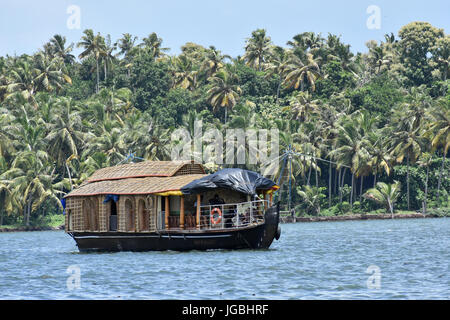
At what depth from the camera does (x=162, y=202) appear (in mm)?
32281

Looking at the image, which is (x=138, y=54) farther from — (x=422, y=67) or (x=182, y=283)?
(x=182, y=283)

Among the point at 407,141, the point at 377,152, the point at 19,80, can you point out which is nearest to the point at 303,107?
the point at 377,152

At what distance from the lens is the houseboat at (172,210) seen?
30312 mm

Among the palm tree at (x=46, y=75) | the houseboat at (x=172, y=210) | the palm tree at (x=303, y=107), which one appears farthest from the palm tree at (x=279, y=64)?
the houseboat at (x=172, y=210)

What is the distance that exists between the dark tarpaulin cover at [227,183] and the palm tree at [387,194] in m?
37.9

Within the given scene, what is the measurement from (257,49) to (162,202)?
190ft

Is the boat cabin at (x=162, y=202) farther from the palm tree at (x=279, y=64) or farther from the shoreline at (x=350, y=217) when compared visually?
the palm tree at (x=279, y=64)

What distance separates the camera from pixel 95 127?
68.1 meters

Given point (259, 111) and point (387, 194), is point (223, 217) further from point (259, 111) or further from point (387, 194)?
point (259, 111)

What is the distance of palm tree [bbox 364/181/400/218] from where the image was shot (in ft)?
220

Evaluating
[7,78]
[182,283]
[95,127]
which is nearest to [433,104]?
[95,127]

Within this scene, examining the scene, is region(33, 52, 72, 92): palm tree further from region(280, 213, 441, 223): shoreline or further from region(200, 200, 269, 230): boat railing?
region(200, 200, 269, 230): boat railing
